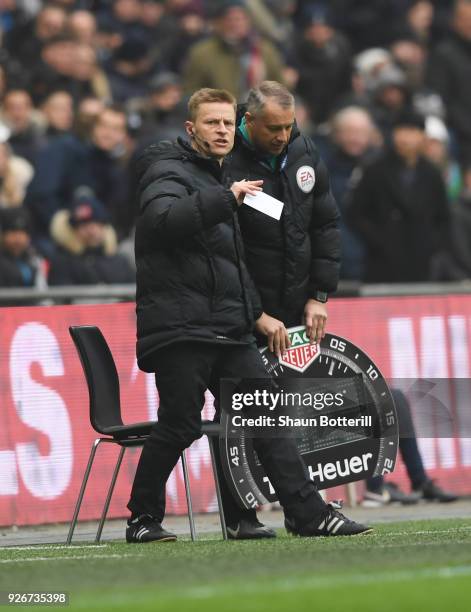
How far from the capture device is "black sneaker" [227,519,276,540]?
9273mm

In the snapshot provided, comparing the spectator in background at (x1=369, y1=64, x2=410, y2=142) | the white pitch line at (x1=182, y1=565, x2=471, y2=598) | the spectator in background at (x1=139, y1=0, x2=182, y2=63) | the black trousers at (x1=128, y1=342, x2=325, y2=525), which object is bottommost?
the white pitch line at (x1=182, y1=565, x2=471, y2=598)

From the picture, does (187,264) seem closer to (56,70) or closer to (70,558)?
(70,558)

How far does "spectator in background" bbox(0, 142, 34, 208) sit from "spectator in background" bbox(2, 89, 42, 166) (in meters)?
0.22

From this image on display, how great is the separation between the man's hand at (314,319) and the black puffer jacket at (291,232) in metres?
0.05

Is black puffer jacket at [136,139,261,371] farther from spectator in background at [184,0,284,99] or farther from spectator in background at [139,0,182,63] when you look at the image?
spectator in background at [139,0,182,63]

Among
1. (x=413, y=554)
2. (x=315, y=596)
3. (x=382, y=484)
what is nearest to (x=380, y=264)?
(x=382, y=484)

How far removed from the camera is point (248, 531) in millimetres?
9297

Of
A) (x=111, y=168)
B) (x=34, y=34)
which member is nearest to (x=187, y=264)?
(x=111, y=168)

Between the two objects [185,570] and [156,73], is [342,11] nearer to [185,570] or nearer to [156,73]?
[156,73]

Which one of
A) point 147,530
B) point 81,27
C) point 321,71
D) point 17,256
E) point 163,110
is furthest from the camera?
point 321,71

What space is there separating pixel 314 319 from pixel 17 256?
14.0ft

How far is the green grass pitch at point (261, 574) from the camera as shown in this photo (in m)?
6.11

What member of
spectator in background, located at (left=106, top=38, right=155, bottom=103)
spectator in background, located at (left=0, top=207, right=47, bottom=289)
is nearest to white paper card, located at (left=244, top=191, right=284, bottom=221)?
spectator in background, located at (left=0, top=207, right=47, bottom=289)

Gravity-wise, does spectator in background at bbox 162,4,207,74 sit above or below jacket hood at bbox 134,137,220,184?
above
